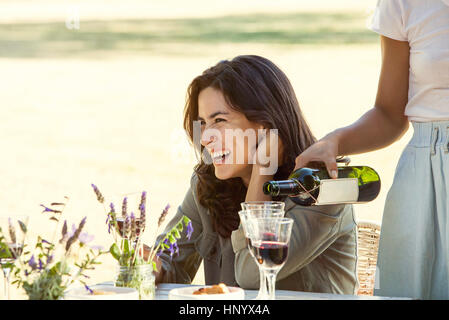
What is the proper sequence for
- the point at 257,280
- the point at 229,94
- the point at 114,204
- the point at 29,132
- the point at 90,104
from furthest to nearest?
the point at 90,104, the point at 29,132, the point at 229,94, the point at 257,280, the point at 114,204

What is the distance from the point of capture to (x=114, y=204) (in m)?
1.74

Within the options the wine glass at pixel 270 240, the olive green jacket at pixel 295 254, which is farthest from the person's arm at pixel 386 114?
the wine glass at pixel 270 240

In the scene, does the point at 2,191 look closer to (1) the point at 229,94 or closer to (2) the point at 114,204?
(1) the point at 229,94

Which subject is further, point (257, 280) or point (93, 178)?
point (93, 178)

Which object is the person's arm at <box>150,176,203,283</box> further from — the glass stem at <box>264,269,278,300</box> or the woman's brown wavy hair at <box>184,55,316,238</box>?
the glass stem at <box>264,269,278,300</box>

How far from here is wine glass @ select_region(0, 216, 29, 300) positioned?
1.54m

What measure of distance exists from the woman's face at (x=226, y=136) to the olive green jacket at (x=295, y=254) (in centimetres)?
21

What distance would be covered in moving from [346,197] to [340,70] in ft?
36.3

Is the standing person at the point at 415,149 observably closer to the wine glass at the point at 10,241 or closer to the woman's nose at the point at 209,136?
the woman's nose at the point at 209,136

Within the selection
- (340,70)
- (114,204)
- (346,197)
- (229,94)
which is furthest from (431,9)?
(340,70)

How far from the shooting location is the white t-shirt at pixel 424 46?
1874 millimetres

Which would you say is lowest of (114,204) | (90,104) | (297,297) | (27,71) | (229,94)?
(297,297)

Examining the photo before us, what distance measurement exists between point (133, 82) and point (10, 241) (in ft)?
36.4

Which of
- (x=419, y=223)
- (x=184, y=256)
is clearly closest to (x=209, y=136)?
(x=184, y=256)
